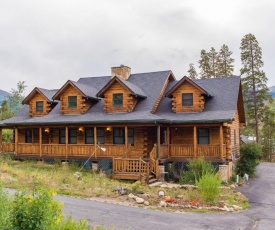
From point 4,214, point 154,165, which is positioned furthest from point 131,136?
point 4,214

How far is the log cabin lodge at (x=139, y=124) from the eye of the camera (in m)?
20.5

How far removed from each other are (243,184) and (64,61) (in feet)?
89.6

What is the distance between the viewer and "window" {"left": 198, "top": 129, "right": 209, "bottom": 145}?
22000 millimetres

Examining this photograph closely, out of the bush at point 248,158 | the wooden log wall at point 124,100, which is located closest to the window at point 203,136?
the bush at point 248,158

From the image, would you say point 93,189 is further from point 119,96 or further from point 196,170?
point 119,96

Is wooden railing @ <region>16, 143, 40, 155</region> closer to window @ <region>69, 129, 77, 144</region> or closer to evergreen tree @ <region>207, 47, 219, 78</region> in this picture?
window @ <region>69, 129, 77, 144</region>

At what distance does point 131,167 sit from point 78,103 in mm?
8336

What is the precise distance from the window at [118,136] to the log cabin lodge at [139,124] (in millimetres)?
60

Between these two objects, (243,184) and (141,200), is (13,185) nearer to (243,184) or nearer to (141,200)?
(141,200)

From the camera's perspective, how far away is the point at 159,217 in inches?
448

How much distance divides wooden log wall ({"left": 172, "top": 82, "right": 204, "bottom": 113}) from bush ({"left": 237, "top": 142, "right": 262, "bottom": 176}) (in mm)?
4162

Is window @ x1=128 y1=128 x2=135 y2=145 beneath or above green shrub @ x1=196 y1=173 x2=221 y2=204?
above

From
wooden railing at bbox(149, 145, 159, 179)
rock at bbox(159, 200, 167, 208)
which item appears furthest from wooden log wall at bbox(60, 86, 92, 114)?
rock at bbox(159, 200, 167, 208)

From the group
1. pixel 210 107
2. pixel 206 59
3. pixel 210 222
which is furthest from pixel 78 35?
pixel 206 59
